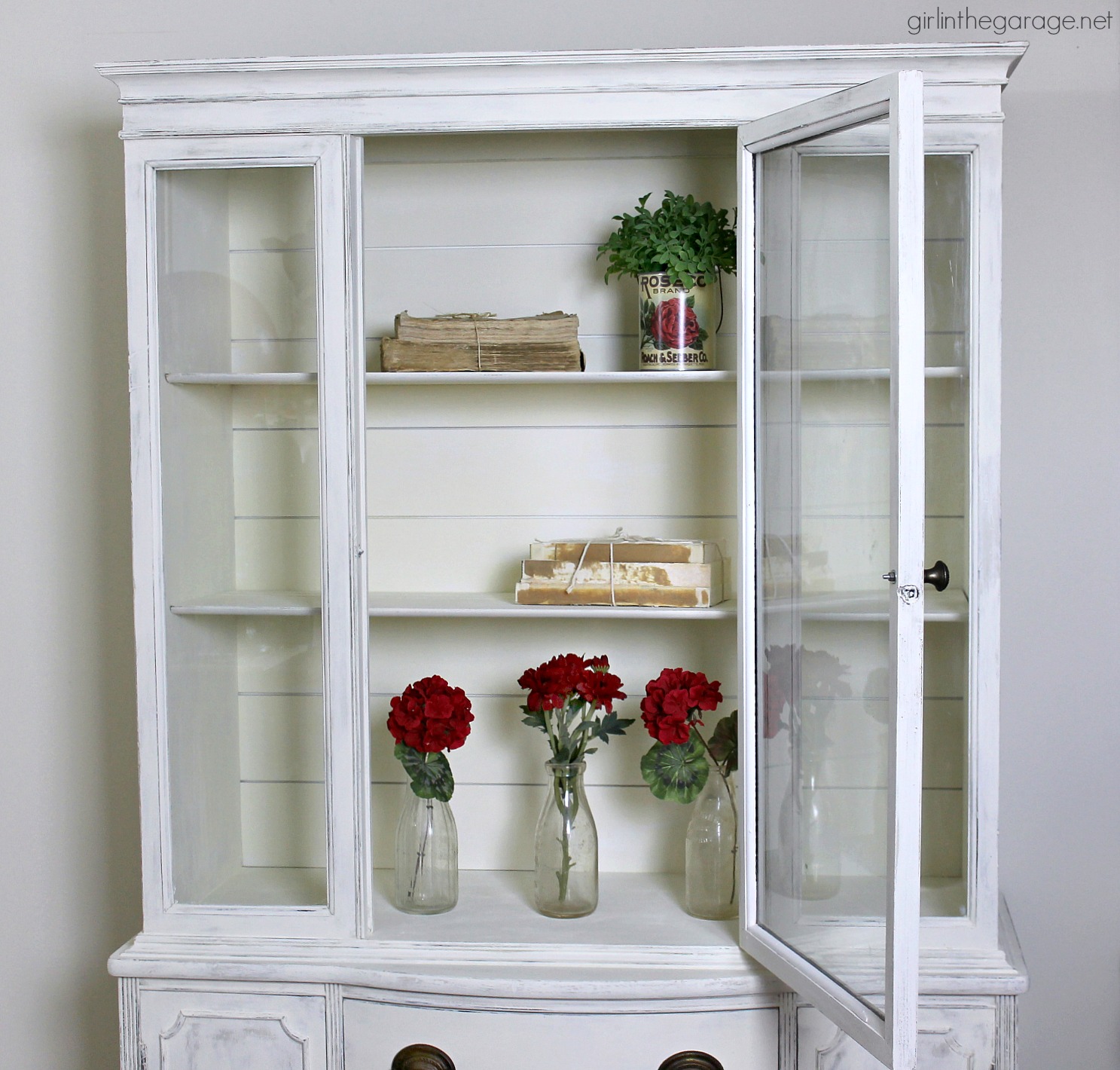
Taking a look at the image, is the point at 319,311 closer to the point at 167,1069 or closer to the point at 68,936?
the point at 167,1069

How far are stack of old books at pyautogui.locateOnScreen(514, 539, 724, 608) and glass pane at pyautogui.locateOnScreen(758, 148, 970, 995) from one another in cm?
19

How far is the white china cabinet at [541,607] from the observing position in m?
1.50

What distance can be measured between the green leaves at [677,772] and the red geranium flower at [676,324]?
68 cm

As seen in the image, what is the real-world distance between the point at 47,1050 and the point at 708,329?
1.96 m

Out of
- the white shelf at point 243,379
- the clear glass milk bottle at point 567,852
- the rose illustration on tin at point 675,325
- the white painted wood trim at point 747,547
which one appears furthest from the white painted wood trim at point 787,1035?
the white shelf at point 243,379

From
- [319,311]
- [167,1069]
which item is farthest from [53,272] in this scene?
[167,1069]

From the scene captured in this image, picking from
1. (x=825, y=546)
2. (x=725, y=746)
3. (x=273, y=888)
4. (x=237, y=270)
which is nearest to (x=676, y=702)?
(x=725, y=746)

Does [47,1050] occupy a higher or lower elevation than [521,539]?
lower

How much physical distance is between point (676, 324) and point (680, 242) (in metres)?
0.14

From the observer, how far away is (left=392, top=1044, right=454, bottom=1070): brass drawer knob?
1.63 m

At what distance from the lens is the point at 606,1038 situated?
1617mm

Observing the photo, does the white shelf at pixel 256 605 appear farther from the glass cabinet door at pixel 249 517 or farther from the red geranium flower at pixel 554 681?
the red geranium flower at pixel 554 681

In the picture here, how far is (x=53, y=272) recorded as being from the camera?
212 cm

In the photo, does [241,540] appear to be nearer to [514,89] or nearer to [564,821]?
[564,821]
